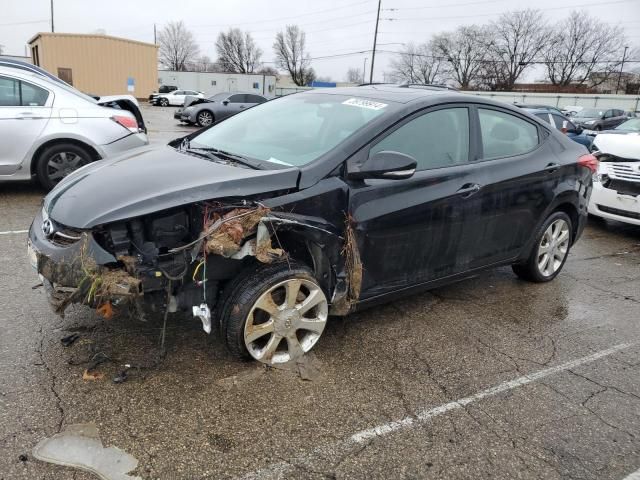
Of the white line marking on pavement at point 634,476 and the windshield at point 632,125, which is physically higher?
the windshield at point 632,125

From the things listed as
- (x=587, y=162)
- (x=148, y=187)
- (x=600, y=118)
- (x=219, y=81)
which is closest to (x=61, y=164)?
(x=148, y=187)

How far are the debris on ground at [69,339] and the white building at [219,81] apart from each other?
51.7 meters

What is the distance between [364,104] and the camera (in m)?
3.61

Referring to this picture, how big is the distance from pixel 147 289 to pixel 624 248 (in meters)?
5.85

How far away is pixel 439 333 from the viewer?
12.0ft

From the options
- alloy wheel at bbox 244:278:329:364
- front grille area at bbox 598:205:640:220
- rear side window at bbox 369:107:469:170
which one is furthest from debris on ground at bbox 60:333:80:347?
front grille area at bbox 598:205:640:220

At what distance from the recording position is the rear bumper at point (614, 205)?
627 centimetres

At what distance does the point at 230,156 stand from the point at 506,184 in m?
2.08

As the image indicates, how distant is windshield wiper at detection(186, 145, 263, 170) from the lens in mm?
3193

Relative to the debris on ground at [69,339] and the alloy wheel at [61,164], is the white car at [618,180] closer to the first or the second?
the debris on ground at [69,339]

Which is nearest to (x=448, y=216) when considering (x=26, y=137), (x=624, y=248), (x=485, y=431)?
(x=485, y=431)

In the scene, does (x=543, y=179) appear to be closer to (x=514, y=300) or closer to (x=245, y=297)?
(x=514, y=300)

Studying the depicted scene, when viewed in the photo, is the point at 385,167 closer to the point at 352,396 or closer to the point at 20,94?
the point at 352,396

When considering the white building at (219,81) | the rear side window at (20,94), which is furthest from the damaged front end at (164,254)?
the white building at (219,81)
